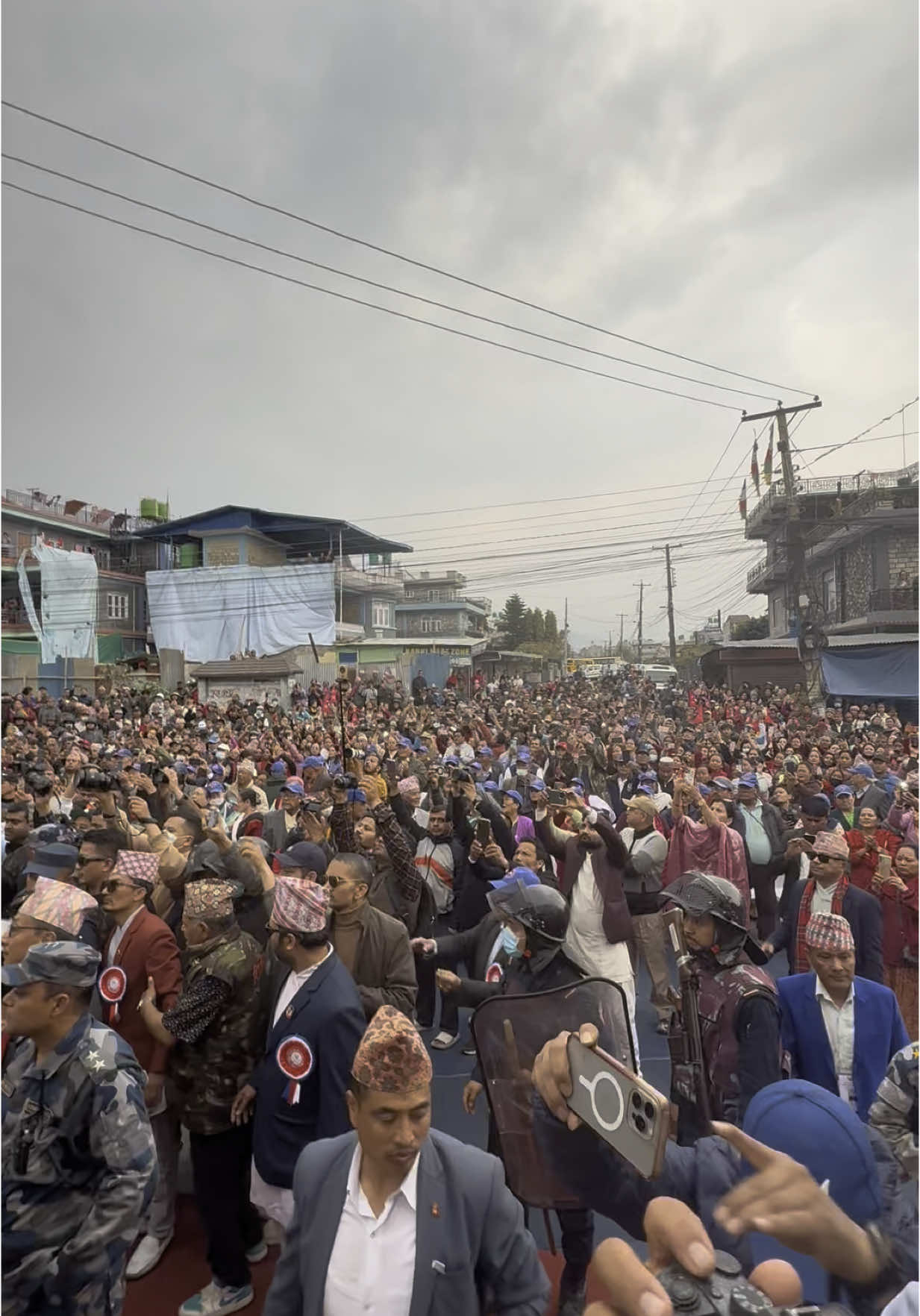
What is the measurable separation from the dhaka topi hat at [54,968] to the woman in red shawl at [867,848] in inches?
173

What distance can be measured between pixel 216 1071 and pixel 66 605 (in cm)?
2304

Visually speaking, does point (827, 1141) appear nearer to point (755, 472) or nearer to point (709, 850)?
point (709, 850)

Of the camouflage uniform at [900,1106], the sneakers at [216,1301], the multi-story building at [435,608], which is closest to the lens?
the camouflage uniform at [900,1106]

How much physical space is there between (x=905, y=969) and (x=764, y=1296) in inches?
162

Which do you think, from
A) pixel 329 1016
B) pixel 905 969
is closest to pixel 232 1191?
pixel 329 1016

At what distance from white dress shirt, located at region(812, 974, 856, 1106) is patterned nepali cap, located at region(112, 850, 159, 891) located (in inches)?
108

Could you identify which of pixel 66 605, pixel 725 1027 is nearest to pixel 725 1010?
pixel 725 1027

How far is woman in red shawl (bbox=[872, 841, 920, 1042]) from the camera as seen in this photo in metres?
4.40

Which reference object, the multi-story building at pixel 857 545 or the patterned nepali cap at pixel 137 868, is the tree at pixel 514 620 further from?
the patterned nepali cap at pixel 137 868

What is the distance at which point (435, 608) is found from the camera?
51.2 meters

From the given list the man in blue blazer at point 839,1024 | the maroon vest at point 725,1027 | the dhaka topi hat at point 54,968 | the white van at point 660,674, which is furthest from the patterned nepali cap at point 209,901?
the white van at point 660,674

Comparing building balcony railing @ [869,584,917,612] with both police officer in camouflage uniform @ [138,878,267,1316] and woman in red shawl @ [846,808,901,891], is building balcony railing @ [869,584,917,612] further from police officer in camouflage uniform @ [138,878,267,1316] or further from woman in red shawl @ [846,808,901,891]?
police officer in camouflage uniform @ [138,878,267,1316]

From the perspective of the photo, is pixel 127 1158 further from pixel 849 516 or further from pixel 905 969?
pixel 849 516

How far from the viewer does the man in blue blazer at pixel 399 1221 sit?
5.20 feet
